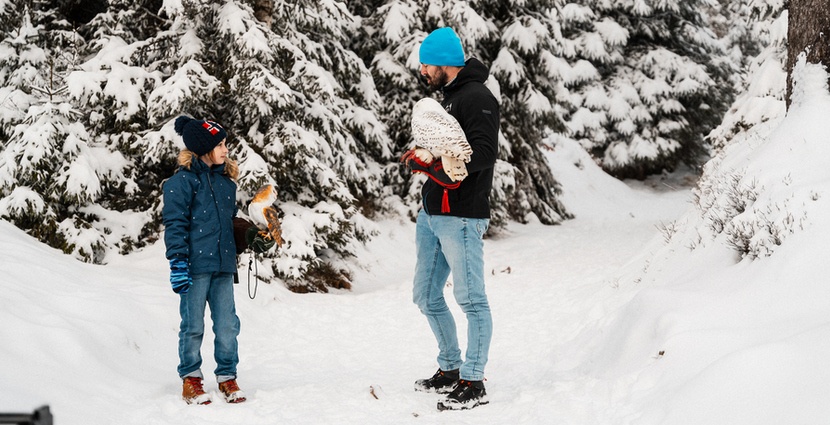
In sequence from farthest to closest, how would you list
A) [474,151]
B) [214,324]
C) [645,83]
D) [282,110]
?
1. [645,83]
2. [282,110]
3. [214,324]
4. [474,151]

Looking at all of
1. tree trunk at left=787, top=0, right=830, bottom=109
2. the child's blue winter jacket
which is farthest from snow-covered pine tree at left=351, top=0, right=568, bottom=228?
the child's blue winter jacket

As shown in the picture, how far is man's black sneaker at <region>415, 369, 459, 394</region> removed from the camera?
4590 mm

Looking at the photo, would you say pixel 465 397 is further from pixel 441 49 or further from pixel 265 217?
pixel 441 49

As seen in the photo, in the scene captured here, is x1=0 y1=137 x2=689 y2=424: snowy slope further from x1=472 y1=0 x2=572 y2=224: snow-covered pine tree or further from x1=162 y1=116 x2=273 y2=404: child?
x1=472 y1=0 x2=572 y2=224: snow-covered pine tree

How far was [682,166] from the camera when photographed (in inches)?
918

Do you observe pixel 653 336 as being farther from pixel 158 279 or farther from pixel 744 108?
pixel 744 108

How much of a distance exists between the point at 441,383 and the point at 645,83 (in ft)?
65.1

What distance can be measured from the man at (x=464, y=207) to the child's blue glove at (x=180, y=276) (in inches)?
60.7

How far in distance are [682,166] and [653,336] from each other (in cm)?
2087

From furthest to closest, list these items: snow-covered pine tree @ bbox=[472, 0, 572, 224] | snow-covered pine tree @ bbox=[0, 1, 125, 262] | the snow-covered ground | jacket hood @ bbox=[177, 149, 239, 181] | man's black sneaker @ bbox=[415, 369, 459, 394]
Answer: snow-covered pine tree @ bbox=[472, 0, 572, 224] → snow-covered pine tree @ bbox=[0, 1, 125, 262] → man's black sneaker @ bbox=[415, 369, 459, 394] → jacket hood @ bbox=[177, 149, 239, 181] → the snow-covered ground

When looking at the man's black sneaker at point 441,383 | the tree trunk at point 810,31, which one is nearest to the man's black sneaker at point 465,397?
the man's black sneaker at point 441,383

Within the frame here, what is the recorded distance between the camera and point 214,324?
4.58 metres

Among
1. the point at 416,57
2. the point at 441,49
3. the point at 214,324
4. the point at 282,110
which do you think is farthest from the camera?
the point at 416,57

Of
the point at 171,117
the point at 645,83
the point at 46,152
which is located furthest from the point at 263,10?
the point at 645,83
